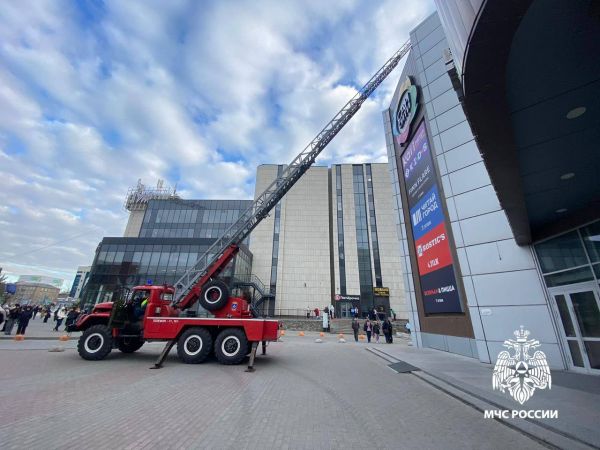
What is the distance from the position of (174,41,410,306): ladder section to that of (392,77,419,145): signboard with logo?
9.16 ft

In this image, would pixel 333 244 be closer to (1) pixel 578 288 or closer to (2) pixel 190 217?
(2) pixel 190 217

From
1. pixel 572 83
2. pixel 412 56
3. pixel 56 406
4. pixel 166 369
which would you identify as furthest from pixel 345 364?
pixel 412 56

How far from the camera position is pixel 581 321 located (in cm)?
830

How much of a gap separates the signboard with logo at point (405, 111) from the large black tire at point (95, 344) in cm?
1826

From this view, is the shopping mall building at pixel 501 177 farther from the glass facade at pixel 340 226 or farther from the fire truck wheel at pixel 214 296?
the glass facade at pixel 340 226

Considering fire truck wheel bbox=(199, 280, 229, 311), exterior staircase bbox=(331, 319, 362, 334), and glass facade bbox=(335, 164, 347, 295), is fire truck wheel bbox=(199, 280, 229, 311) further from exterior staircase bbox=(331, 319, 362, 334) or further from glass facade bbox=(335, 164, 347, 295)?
glass facade bbox=(335, 164, 347, 295)

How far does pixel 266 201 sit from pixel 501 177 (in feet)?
34.4

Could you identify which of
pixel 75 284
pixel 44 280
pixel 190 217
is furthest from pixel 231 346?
pixel 44 280

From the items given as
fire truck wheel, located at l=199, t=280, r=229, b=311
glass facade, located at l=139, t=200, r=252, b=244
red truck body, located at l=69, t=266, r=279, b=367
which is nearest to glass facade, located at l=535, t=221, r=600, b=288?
red truck body, located at l=69, t=266, r=279, b=367

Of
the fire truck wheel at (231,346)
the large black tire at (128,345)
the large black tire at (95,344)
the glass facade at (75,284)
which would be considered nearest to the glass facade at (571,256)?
the fire truck wheel at (231,346)

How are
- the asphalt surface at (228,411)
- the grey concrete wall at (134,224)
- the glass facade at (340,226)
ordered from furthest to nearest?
the grey concrete wall at (134,224)
the glass facade at (340,226)
the asphalt surface at (228,411)

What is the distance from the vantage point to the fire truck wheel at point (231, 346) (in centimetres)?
920

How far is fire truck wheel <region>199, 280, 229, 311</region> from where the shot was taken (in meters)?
10.4

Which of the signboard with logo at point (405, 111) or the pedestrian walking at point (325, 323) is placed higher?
the signboard with logo at point (405, 111)
